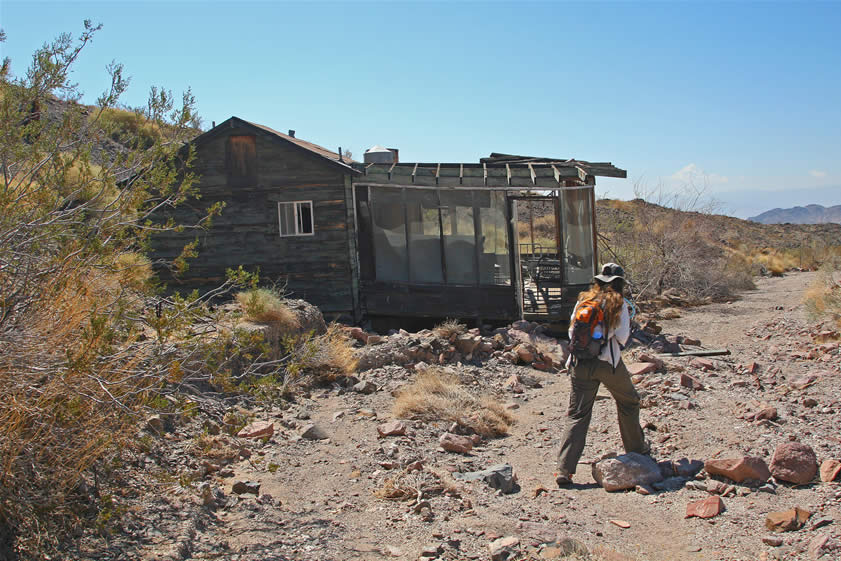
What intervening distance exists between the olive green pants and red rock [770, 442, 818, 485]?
1155mm

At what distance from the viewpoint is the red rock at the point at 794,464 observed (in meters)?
5.29

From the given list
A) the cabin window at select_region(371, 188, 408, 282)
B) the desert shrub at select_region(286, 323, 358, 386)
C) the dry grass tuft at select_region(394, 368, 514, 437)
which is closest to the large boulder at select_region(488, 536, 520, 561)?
the dry grass tuft at select_region(394, 368, 514, 437)


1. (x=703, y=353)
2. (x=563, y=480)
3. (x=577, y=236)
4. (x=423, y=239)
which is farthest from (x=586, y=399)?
(x=423, y=239)

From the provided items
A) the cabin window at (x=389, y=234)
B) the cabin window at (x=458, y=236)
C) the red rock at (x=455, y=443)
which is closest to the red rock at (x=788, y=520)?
the red rock at (x=455, y=443)

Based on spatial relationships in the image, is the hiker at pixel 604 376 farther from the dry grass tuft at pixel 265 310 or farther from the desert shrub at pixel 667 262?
the desert shrub at pixel 667 262

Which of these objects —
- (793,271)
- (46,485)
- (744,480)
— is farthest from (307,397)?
(793,271)

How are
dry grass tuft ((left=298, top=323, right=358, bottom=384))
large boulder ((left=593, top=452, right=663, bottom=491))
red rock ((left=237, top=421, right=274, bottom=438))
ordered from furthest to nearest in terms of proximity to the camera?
dry grass tuft ((left=298, top=323, right=358, bottom=384)) → red rock ((left=237, top=421, right=274, bottom=438)) → large boulder ((left=593, top=452, right=663, bottom=491))

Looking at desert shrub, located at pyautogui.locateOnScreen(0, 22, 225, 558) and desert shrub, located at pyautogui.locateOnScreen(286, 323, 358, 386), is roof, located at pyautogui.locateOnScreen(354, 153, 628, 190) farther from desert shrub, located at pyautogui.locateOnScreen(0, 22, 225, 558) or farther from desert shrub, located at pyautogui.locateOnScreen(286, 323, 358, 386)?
desert shrub, located at pyautogui.locateOnScreen(0, 22, 225, 558)

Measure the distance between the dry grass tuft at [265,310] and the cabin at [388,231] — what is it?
10.9ft

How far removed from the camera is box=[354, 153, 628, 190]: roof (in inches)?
519

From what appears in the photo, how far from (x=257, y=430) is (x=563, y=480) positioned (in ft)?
10.5

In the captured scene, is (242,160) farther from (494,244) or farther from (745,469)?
(745,469)

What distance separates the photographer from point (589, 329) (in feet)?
19.2

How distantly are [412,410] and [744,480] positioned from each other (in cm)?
376
